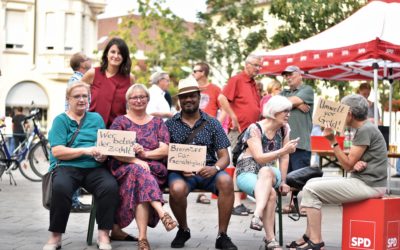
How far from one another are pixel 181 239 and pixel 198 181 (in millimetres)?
586

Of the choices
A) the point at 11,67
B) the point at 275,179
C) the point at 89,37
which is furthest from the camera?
the point at 89,37

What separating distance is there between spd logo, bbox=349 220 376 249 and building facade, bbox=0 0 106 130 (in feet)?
152

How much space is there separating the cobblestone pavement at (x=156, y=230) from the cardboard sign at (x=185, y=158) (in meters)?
0.80

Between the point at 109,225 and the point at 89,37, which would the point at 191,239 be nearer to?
the point at 109,225

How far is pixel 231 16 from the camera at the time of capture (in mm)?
37312

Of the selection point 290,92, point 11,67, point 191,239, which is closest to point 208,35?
point 11,67

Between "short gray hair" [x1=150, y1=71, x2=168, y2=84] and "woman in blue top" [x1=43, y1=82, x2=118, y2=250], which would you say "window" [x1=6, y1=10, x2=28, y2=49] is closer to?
"short gray hair" [x1=150, y1=71, x2=168, y2=84]

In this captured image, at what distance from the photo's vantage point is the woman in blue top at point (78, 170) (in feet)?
29.5

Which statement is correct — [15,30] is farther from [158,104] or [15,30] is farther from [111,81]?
[111,81]

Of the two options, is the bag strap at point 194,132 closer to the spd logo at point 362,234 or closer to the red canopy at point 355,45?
the spd logo at point 362,234

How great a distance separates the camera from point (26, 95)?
54781 mm

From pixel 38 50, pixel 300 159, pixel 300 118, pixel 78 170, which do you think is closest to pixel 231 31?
pixel 38 50

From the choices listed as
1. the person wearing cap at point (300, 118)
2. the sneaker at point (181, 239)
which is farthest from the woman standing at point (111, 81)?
the person wearing cap at point (300, 118)

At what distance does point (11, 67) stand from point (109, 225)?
46294 millimetres
